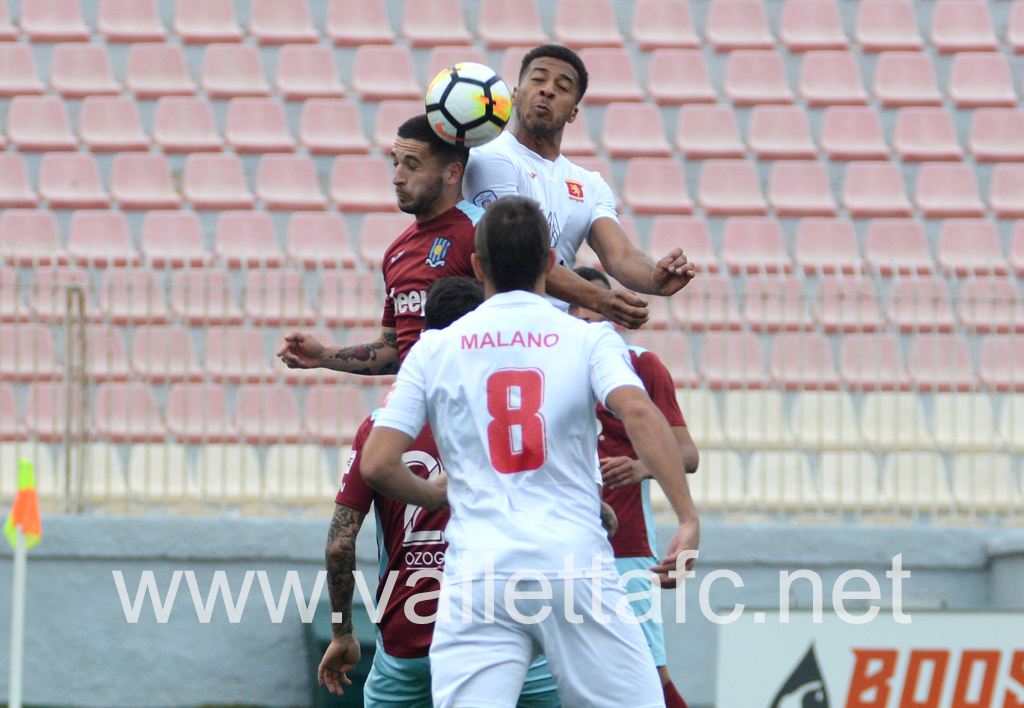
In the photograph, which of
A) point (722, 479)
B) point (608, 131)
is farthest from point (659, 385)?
point (608, 131)

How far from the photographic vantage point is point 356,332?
824cm

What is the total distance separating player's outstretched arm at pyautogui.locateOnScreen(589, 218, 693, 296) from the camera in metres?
3.83

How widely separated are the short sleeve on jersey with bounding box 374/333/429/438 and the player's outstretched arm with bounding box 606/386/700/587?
0.52 metres

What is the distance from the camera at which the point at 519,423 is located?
3127 millimetres

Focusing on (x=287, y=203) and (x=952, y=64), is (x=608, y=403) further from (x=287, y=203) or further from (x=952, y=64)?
(x=952, y=64)

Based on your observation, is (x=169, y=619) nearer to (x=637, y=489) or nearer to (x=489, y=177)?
(x=637, y=489)

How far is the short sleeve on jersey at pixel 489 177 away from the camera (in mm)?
4215

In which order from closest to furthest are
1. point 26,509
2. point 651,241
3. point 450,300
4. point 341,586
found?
point 450,300, point 341,586, point 26,509, point 651,241

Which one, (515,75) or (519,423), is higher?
(515,75)

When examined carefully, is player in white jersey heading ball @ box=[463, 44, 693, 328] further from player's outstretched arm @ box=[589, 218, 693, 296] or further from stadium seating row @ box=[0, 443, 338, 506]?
stadium seating row @ box=[0, 443, 338, 506]

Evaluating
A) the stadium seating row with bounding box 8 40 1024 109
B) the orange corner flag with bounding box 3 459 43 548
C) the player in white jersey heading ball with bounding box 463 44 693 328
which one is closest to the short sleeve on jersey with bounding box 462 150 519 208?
the player in white jersey heading ball with bounding box 463 44 693 328

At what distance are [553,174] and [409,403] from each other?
1.48 metres

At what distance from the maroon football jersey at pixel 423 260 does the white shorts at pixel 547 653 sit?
1.25 metres

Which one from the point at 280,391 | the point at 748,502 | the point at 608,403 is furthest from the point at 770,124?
the point at 608,403
